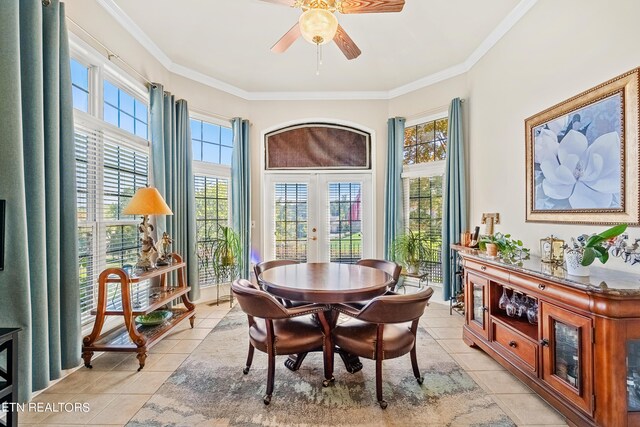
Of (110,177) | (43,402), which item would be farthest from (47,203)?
(43,402)

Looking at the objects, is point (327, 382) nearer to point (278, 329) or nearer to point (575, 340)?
point (278, 329)

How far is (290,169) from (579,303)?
3910 mm

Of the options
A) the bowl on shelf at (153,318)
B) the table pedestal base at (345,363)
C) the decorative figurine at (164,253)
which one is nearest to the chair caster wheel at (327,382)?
the table pedestal base at (345,363)

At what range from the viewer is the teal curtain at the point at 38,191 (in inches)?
70.2

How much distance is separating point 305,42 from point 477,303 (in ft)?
10.5

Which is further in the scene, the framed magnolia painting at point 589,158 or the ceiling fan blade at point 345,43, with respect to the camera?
the ceiling fan blade at point 345,43

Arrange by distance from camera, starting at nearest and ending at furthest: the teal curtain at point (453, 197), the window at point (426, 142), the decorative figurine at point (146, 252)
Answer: the decorative figurine at point (146, 252)
the teal curtain at point (453, 197)
the window at point (426, 142)

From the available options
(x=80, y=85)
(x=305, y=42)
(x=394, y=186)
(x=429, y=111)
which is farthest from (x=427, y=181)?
(x=80, y=85)

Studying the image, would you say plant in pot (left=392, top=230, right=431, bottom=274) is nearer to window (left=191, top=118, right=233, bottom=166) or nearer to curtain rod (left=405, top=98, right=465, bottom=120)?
curtain rod (left=405, top=98, right=465, bottom=120)

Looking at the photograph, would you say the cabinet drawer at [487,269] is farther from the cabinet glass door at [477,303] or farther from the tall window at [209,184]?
the tall window at [209,184]

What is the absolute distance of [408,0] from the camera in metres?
2.73

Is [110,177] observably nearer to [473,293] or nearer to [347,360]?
[347,360]

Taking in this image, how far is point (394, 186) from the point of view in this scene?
457 centimetres

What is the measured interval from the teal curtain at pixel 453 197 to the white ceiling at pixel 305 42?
0.75 m
